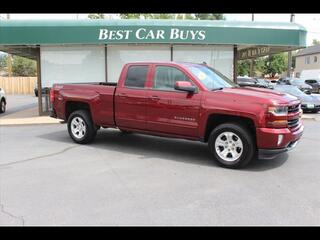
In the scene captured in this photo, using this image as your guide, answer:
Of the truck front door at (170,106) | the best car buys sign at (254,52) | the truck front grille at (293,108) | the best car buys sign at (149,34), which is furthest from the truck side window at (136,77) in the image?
the best car buys sign at (254,52)

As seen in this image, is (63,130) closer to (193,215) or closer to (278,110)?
(278,110)

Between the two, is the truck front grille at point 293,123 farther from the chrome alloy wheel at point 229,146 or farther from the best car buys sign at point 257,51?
the best car buys sign at point 257,51

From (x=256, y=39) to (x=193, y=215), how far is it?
10.8m

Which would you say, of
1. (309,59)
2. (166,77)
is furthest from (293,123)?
(309,59)

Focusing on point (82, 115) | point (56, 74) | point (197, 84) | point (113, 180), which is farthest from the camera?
point (56, 74)

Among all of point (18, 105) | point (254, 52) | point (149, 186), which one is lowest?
point (149, 186)

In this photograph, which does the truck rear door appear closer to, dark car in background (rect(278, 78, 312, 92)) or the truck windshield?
the truck windshield

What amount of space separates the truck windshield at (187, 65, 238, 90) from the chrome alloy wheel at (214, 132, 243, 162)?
1035mm

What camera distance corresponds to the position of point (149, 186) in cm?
590

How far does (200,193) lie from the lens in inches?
219

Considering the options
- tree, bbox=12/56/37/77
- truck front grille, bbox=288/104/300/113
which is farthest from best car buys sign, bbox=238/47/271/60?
tree, bbox=12/56/37/77

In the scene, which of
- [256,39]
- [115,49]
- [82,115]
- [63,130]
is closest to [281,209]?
[82,115]

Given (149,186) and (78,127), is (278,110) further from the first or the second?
(78,127)

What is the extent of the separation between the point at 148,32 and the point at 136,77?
6045 millimetres
